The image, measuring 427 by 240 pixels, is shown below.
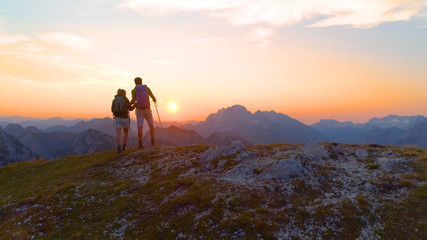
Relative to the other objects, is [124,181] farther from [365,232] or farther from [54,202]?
[365,232]

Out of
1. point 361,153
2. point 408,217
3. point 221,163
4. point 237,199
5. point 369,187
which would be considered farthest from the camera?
point 361,153

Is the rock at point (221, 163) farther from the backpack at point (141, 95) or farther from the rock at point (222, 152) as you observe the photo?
the backpack at point (141, 95)

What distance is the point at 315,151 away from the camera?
17188 mm

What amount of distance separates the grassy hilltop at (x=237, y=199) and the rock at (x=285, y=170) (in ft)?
0.21

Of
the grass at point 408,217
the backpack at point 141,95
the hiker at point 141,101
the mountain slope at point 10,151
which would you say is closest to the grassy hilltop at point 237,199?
the grass at point 408,217

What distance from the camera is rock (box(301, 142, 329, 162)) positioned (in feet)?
50.7

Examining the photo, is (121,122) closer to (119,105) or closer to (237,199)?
(119,105)

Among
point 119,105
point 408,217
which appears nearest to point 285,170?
point 408,217

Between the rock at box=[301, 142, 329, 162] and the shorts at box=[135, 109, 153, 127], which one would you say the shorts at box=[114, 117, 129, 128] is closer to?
the shorts at box=[135, 109, 153, 127]

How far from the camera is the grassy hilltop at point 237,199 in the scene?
339 inches

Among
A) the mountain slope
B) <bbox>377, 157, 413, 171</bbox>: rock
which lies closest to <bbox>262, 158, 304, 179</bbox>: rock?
<bbox>377, 157, 413, 171</bbox>: rock

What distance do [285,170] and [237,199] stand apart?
4.16 m

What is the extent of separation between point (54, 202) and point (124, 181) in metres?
4.29

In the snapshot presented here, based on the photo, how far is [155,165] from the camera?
17.7 m
